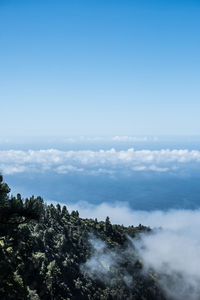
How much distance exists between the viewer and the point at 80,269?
112188 millimetres

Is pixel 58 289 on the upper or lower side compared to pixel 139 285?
upper

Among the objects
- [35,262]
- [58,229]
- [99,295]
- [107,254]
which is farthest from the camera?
[107,254]

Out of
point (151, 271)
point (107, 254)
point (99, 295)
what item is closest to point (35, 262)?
point (99, 295)

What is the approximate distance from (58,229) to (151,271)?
251 ft

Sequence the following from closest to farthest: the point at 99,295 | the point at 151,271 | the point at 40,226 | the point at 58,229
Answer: the point at 99,295, the point at 40,226, the point at 58,229, the point at 151,271

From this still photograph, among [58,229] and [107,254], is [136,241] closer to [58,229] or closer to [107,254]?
[107,254]

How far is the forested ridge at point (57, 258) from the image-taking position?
20016 millimetres

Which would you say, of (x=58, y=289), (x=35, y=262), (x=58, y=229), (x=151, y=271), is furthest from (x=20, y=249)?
(x=151, y=271)

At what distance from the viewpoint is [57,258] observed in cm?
10044

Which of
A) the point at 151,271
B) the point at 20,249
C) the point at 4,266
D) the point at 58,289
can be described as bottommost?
the point at 151,271

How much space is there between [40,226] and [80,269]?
2759 cm

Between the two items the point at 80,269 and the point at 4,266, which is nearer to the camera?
the point at 4,266

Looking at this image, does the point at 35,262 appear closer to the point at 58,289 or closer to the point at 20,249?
the point at 20,249

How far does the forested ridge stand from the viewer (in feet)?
65.7
